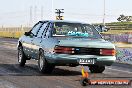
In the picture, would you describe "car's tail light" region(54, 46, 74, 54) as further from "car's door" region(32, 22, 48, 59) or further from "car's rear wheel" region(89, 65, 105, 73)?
"car's rear wheel" region(89, 65, 105, 73)

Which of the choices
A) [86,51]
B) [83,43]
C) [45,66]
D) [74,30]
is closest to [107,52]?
[86,51]

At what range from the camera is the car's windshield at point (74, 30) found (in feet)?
42.0

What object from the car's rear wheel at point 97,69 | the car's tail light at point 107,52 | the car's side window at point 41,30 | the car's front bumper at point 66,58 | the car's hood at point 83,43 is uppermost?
the car's side window at point 41,30


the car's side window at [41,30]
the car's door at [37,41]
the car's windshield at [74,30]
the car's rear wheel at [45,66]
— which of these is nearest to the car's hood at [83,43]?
the car's windshield at [74,30]

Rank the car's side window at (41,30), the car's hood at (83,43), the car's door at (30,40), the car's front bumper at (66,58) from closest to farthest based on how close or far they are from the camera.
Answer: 1. the car's front bumper at (66,58)
2. the car's hood at (83,43)
3. the car's side window at (41,30)
4. the car's door at (30,40)

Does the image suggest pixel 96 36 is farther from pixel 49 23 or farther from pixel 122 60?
pixel 122 60

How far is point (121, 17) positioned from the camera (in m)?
124

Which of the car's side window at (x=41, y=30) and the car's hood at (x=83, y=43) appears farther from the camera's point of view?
the car's side window at (x=41, y=30)

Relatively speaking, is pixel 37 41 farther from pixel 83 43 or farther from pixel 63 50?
pixel 83 43

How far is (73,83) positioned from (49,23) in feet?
11.9

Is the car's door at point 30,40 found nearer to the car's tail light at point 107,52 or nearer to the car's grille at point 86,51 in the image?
the car's grille at point 86,51

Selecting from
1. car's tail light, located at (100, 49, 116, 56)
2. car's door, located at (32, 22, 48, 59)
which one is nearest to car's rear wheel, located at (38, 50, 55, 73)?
car's door, located at (32, 22, 48, 59)

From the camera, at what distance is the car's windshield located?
12789 millimetres

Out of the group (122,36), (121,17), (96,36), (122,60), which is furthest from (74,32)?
(121,17)
